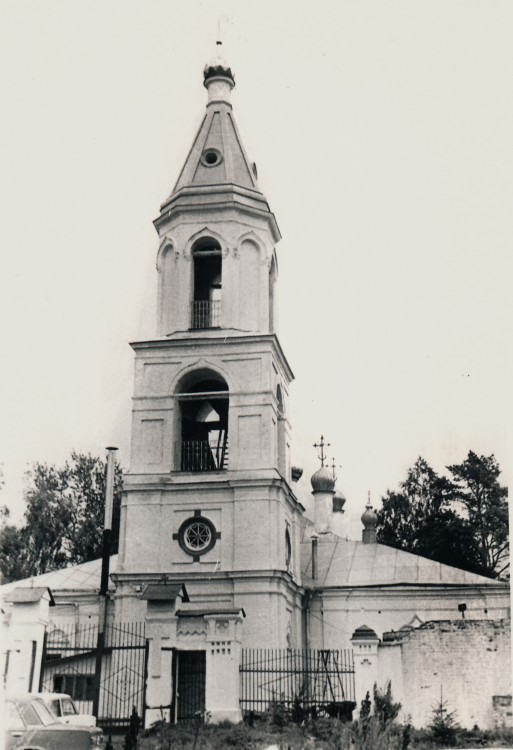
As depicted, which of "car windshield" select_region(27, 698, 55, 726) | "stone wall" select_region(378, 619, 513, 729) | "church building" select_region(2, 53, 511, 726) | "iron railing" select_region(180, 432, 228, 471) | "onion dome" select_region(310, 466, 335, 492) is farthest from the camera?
"onion dome" select_region(310, 466, 335, 492)

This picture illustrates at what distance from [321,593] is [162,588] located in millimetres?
9096

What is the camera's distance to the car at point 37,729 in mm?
10328

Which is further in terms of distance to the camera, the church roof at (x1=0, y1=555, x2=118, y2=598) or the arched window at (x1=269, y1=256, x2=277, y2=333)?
the church roof at (x1=0, y1=555, x2=118, y2=598)

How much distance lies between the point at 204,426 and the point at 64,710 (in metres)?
9.66

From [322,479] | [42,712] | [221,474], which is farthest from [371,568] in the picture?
[42,712]

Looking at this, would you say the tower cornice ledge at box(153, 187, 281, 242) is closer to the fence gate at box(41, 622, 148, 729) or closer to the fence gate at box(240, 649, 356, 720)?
the fence gate at box(41, 622, 148, 729)

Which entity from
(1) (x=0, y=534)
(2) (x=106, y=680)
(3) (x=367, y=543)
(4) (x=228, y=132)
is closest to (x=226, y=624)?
(2) (x=106, y=680)

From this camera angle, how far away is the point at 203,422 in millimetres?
20766

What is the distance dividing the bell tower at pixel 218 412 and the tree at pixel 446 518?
361 centimetres

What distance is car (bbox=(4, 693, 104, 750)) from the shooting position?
33.9ft

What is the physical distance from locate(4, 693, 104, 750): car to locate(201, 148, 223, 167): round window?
1262 cm

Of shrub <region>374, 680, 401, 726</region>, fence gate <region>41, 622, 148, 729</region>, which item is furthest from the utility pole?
shrub <region>374, 680, 401, 726</region>

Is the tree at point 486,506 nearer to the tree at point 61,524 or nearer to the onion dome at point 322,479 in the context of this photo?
the onion dome at point 322,479

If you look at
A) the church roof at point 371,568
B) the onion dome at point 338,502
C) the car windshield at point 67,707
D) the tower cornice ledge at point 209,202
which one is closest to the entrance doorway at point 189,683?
the car windshield at point 67,707
